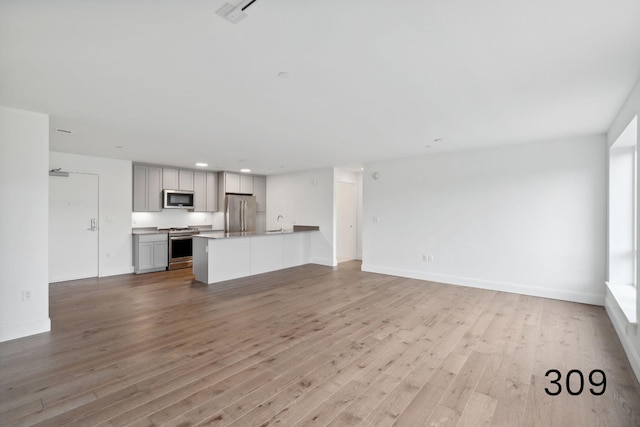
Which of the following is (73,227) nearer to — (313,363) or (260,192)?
(260,192)

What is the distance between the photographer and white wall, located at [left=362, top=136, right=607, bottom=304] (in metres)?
4.31

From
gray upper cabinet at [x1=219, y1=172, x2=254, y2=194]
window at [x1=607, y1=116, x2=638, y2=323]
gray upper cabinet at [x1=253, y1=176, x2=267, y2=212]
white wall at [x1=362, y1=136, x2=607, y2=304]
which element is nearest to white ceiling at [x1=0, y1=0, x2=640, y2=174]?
window at [x1=607, y1=116, x2=638, y2=323]

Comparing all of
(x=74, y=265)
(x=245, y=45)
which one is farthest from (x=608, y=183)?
(x=74, y=265)

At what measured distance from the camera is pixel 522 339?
3.12 meters

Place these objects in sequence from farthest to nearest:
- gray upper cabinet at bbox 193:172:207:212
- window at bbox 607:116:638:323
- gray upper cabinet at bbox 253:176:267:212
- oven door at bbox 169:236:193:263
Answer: gray upper cabinet at bbox 253:176:267:212, gray upper cabinet at bbox 193:172:207:212, oven door at bbox 169:236:193:263, window at bbox 607:116:638:323

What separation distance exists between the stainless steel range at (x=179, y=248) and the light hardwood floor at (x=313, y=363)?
221 centimetres

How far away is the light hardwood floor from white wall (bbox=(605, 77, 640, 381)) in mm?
101

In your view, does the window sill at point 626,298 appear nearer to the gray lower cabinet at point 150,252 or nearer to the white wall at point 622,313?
the white wall at point 622,313

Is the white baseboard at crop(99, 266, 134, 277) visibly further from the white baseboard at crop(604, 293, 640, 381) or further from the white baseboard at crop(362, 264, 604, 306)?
the white baseboard at crop(604, 293, 640, 381)

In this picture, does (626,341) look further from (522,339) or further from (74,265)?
(74,265)

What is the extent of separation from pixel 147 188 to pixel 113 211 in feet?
2.71

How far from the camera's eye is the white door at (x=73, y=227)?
215 inches

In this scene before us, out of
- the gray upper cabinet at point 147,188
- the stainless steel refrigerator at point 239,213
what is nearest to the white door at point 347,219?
the stainless steel refrigerator at point 239,213

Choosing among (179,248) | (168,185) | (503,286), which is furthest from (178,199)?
(503,286)
